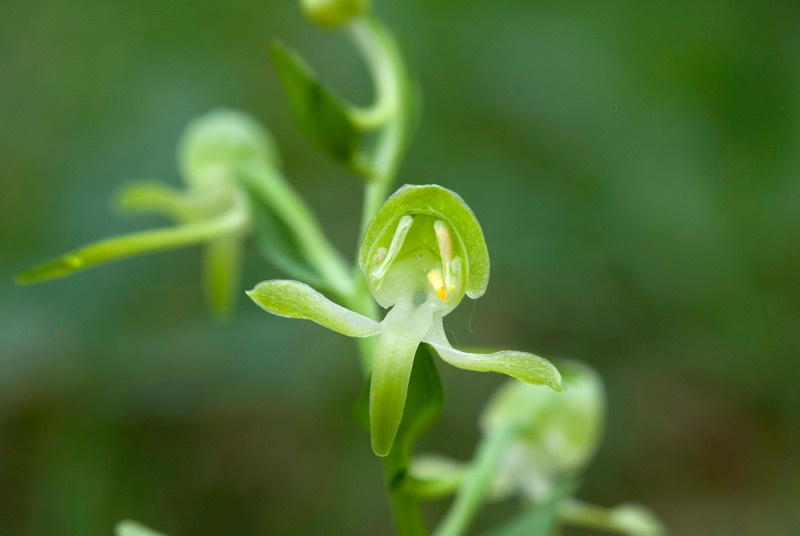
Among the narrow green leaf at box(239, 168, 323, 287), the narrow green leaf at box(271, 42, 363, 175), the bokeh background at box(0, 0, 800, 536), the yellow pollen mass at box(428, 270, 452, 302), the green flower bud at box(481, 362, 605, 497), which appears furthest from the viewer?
the bokeh background at box(0, 0, 800, 536)

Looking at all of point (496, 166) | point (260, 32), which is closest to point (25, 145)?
point (260, 32)

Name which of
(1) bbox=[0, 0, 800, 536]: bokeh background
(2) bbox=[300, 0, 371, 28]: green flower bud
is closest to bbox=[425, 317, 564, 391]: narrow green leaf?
(2) bbox=[300, 0, 371, 28]: green flower bud

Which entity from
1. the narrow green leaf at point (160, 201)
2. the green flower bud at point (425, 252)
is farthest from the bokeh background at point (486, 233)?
the green flower bud at point (425, 252)

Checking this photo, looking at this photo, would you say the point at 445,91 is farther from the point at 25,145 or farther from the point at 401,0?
the point at 25,145

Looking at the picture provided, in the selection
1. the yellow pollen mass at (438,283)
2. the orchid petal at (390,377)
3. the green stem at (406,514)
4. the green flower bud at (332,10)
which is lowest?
the green stem at (406,514)

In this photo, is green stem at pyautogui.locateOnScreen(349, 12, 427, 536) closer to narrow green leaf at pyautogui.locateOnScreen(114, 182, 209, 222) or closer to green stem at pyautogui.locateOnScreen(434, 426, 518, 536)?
green stem at pyautogui.locateOnScreen(434, 426, 518, 536)

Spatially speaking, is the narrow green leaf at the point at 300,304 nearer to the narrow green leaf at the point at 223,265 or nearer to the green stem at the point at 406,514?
the green stem at the point at 406,514
